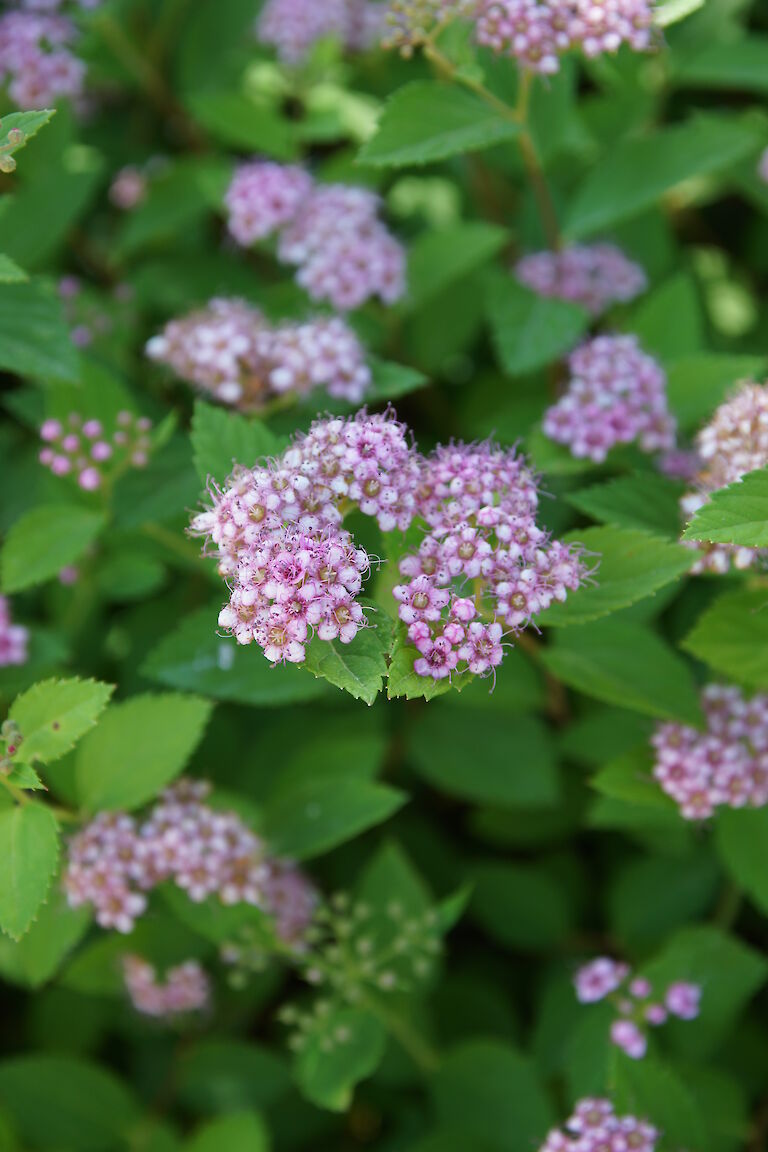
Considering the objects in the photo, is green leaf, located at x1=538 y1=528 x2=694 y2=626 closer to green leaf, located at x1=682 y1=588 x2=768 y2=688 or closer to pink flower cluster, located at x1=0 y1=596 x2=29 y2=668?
green leaf, located at x1=682 y1=588 x2=768 y2=688

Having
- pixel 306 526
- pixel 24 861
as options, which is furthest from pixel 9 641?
pixel 306 526

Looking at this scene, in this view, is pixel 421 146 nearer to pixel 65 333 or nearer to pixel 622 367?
pixel 622 367

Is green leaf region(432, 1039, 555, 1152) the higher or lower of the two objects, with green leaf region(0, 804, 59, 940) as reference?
lower

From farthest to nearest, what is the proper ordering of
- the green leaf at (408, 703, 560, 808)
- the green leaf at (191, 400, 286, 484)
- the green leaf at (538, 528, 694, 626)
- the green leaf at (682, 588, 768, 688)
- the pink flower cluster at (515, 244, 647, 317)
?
the pink flower cluster at (515, 244, 647, 317) → the green leaf at (408, 703, 560, 808) → the green leaf at (682, 588, 768, 688) → the green leaf at (191, 400, 286, 484) → the green leaf at (538, 528, 694, 626)

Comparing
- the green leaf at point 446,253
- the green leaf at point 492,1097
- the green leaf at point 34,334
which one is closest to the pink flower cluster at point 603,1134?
the green leaf at point 492,1097

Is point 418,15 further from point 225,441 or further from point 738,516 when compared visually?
point 738,516

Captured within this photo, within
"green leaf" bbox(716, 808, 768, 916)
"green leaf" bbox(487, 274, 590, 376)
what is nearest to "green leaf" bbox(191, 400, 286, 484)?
"green leaf" bbox(487, 274, 590, 376)

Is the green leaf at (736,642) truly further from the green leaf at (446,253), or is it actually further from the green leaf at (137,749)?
the green leaf at (446,253)
